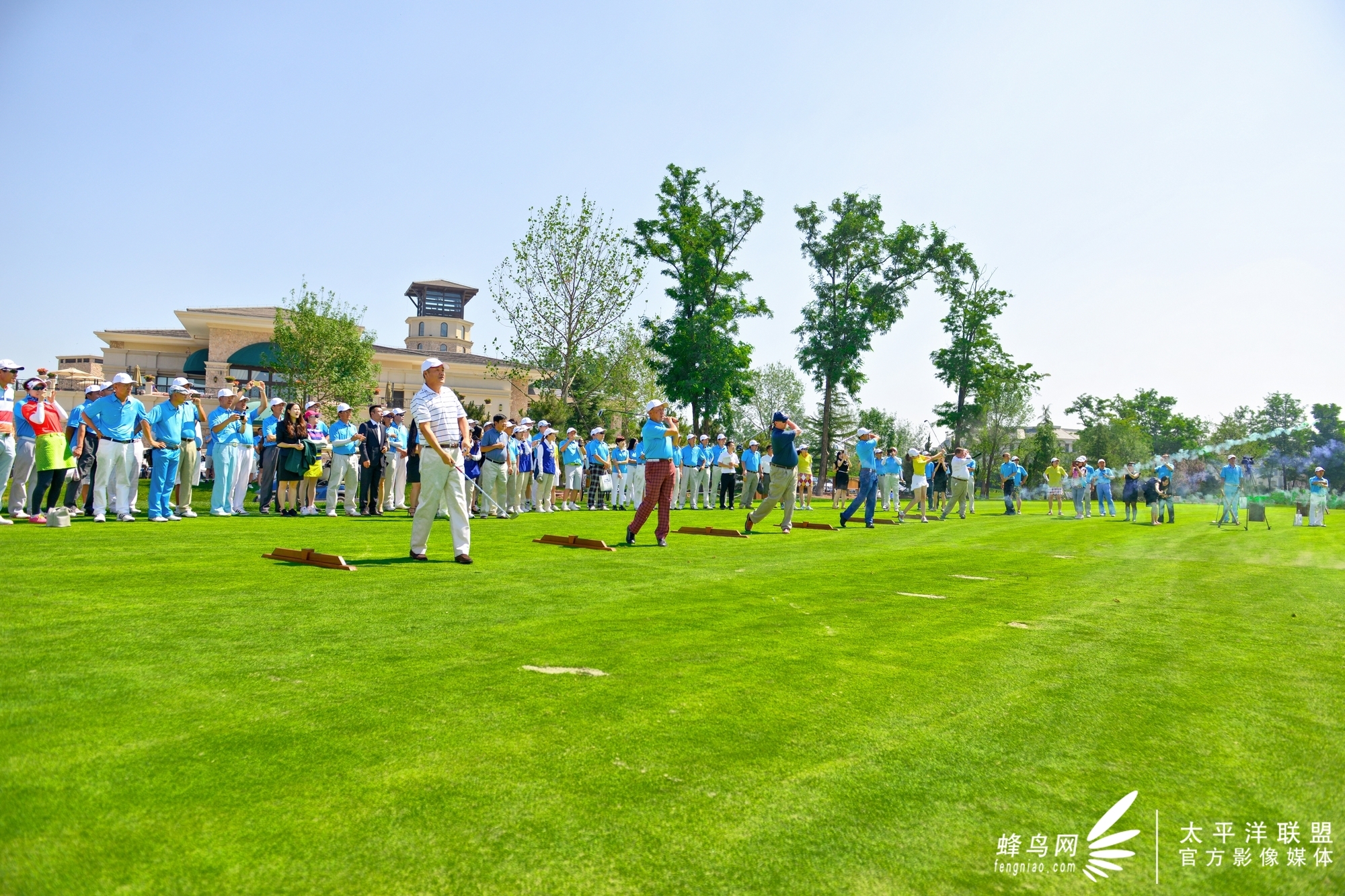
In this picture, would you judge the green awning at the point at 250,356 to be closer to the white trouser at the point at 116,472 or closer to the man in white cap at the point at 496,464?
the man in white cap at the point at 496,464

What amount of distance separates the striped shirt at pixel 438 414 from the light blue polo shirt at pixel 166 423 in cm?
717

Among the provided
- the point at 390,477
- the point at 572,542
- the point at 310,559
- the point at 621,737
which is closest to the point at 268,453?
the point at 390,477

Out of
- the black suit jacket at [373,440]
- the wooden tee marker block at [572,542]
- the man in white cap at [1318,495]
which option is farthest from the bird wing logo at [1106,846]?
the man in white cap at [1318,495]

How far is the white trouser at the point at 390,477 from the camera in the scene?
65.0 ft

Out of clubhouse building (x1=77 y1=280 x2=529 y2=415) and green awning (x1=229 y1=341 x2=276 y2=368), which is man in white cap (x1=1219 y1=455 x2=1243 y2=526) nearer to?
clubhouse building (x1=77 y1=280 x2=529 y2=415)

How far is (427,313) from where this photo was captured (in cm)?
9550

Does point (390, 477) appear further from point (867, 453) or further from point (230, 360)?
point (230, 360)

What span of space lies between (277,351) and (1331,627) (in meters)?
52.5

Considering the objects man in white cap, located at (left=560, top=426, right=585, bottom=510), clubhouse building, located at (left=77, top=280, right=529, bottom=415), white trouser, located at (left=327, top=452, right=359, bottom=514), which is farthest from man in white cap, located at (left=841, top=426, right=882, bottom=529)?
clubhouse building, located at (left=77, top=280, right=529, bottom=415)

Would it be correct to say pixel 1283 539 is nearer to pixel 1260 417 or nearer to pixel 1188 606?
pixel 1188 606

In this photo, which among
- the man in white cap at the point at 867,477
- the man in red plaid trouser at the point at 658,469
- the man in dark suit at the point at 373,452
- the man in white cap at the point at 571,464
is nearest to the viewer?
the man in red plaid trouser at the point at 658,469

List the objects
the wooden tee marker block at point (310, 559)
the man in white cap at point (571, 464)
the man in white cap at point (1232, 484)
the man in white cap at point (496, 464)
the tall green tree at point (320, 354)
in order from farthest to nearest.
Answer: the tall green tree at point (320, 354)
the man in white cap at point (1232, 484)
the man in white cap at point (571, 464)
the man in white cap at point (496, 464)
the wooden tee marker block at point (310, 559)

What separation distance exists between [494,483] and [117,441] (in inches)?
313

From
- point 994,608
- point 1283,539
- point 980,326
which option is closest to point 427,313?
point 980,326
